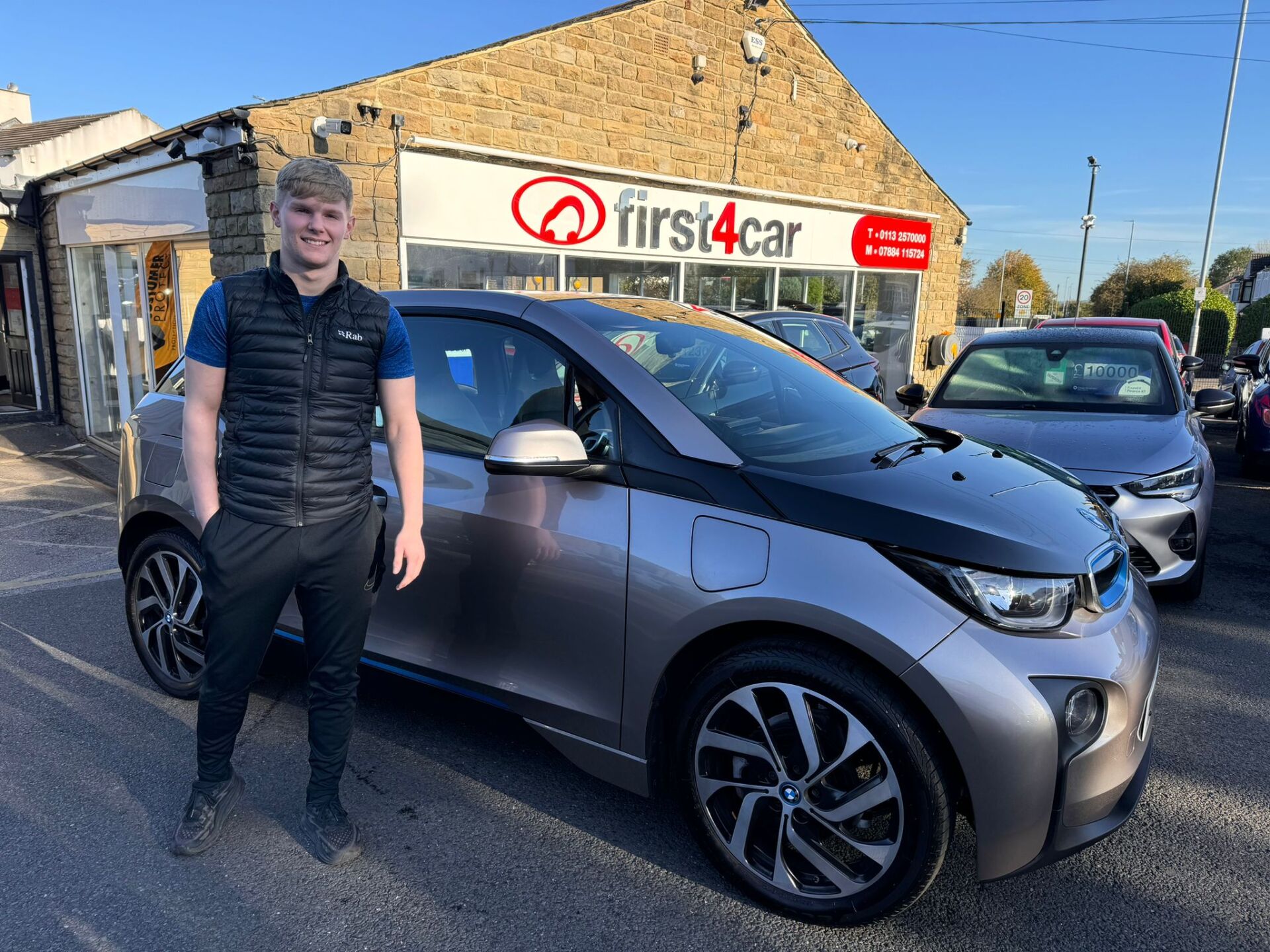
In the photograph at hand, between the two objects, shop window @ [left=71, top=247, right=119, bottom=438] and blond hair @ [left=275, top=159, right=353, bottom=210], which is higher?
blond hair @ [left=275, top=159, right=353, bottom=210]

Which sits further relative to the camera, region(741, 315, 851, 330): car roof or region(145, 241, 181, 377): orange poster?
region(145, 241, 181, 377): orange poster

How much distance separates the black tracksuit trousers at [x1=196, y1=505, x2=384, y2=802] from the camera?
7.91 ft

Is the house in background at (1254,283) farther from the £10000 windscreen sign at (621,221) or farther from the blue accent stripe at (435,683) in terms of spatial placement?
the blue accent stripe at (435,683)

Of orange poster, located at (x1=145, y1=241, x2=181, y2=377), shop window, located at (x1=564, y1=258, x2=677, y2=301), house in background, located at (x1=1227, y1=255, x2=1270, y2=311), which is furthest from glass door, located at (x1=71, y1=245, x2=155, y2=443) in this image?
house in background, located at (x1=1227, y1=255, x2=1270, y2=311)

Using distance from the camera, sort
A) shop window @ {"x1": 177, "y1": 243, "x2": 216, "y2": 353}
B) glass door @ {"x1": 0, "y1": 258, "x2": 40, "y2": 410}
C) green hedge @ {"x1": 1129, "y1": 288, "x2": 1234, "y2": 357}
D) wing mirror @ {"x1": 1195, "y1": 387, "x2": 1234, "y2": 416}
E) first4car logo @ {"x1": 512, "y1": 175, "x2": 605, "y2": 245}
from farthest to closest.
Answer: green hedge @ {"x1": 1129, "y1": 288, "x2": 1234, "y2": 357}
glass door @ {"x1": 0, "y1": 258, "x2": 40, "y2": 410}
first4car logo @ {"x1": 512, "y1": 175, "x2": 605, "y2": 245}
shop window @ {"x1": 177, "y1": 243, "x2": 216, "y2": 353}
wing mirror @ {"x1": 1195, "y1": 387, "x2": 1234, "y2": 416}

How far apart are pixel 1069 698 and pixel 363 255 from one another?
8.01 metres

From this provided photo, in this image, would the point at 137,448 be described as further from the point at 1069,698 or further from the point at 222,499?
the point at 1069,698

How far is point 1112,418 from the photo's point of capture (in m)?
5.17

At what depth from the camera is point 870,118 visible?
14.3 metres

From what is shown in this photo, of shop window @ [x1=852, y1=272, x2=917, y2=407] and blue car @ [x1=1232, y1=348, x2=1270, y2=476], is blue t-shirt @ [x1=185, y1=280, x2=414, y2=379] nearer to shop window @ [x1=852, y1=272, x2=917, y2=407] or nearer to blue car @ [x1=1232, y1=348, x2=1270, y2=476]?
blue car @ [x1=1232, y1=348, x2=1270, y2=476]

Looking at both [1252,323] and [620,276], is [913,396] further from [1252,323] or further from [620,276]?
[1252,323]

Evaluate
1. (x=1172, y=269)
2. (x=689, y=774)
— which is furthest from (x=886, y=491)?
(x=1172, y=269)

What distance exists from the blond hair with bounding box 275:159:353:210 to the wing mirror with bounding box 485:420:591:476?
0.78m

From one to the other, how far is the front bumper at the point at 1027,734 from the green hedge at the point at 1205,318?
3275 centimetres
